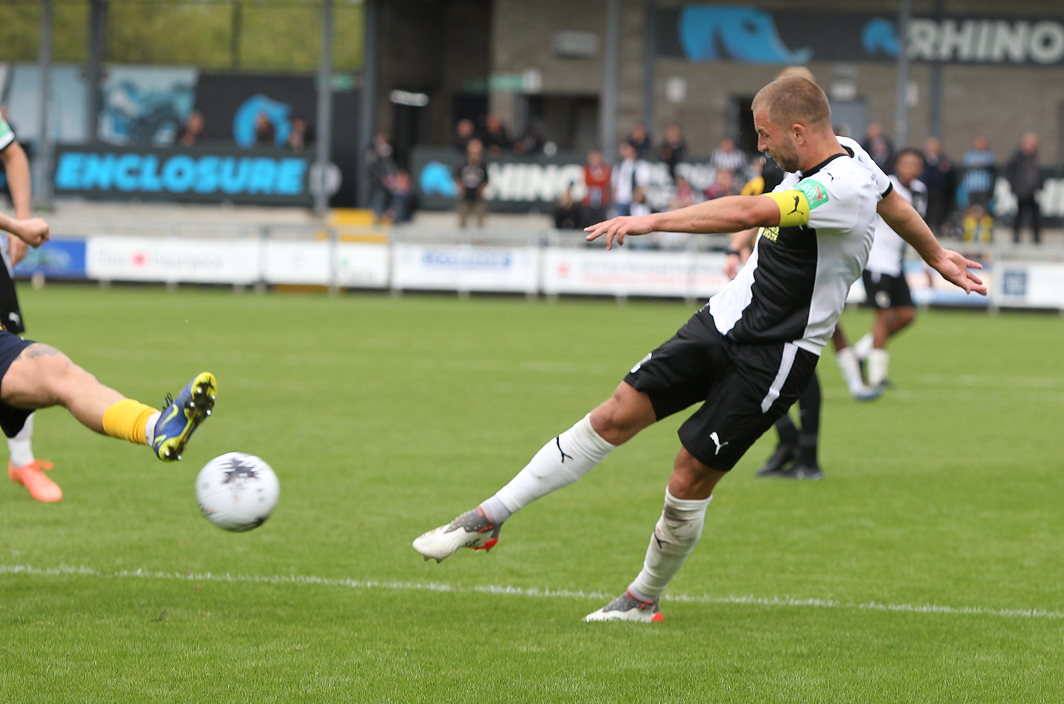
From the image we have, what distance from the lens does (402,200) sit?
28.2m

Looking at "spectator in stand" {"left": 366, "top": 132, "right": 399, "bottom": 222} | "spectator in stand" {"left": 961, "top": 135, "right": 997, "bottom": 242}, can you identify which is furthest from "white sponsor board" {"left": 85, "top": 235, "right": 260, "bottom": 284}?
"spectator in stand" {"left": 961, "top": 135, "right": 997, "bottom": 242}

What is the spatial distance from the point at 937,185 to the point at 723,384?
22.2m

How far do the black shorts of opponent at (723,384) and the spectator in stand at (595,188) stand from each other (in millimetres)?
21519

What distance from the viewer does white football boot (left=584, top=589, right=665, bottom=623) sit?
504cm

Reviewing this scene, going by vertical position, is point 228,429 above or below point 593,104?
below

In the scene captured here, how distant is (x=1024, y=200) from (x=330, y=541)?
2281cm

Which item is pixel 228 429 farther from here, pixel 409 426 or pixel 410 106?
pixel 410 106

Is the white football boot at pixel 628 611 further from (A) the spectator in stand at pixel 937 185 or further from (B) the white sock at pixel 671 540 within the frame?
(A) the spectator in stand at pixel 937 185

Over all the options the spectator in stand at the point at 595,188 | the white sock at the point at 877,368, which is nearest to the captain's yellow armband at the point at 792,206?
the white sock at the point at 877,368

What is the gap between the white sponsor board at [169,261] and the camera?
2445 cm

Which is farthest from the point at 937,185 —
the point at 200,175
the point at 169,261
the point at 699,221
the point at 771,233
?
the point at 699,221

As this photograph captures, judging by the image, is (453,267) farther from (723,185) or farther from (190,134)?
(190,134)

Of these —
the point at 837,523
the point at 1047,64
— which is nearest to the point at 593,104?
the point at 1047,64

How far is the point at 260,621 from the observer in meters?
4.89
